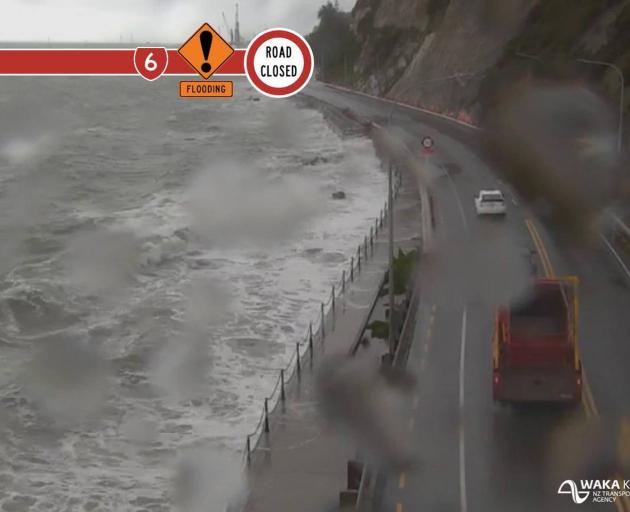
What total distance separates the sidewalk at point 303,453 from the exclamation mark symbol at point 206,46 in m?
7.19

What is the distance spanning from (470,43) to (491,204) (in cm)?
3259

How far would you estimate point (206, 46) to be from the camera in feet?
20.3

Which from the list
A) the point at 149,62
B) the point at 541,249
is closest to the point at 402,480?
the point at 149,62

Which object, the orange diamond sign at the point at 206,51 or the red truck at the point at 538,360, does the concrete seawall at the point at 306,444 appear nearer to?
the red truck at the point at 538,360

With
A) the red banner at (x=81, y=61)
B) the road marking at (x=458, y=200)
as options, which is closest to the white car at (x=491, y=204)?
the road marking at (x=458, y=200)

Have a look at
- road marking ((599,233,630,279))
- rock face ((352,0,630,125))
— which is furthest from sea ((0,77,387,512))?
rock face ((352,0,630,125))

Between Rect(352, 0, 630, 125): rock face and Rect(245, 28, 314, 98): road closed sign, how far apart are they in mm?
32608

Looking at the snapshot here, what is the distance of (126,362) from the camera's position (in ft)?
64.0

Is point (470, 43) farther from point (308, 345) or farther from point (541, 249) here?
point (308, 345)

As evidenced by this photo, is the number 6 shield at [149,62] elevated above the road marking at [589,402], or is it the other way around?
the number 6 shield at [149,62]

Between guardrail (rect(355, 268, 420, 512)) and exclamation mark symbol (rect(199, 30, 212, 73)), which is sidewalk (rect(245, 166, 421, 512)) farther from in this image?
exclamation mark symbol (rect(199, 30, 212, 73))

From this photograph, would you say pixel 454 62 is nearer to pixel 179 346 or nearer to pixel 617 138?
pixel 617 138

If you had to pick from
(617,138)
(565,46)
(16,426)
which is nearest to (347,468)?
(16,426)

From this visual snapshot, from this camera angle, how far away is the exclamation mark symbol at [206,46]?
598cm
